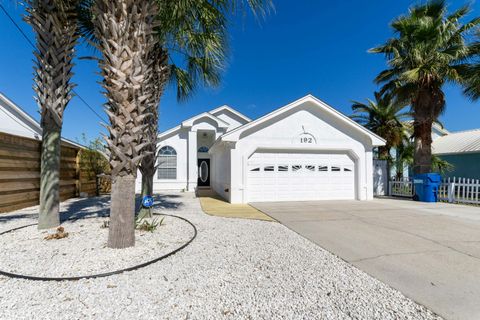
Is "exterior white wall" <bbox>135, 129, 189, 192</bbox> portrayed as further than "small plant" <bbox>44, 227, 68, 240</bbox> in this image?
Yes

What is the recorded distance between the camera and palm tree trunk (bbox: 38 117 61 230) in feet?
16.6

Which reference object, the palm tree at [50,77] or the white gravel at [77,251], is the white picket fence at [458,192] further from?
the palm tree at [50,77]

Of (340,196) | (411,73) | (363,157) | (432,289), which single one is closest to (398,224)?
(432,289)

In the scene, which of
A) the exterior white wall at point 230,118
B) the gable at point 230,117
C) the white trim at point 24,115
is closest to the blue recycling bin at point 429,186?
the gable at point 230,117

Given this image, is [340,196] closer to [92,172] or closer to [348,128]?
[348,128]

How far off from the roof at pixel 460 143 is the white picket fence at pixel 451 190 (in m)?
4.66

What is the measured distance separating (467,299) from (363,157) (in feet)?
30.1

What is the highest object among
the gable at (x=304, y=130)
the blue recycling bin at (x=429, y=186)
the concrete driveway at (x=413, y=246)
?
the gable at (x=304, y=130)

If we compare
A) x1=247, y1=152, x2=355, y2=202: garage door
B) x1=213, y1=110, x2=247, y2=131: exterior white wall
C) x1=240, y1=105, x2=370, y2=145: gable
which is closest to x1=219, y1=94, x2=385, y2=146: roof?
x1=240, y1=105, x2=370, y2=145: gable

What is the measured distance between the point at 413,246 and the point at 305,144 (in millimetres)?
6543

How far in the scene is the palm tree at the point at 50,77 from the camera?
495 centimetres

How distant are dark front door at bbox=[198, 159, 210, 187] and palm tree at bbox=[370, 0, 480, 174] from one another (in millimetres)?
12542

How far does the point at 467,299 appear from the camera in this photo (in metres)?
2.59

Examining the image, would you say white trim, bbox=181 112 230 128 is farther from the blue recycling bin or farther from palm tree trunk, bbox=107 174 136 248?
palm tree trunk, bbox=107 174 136 248
